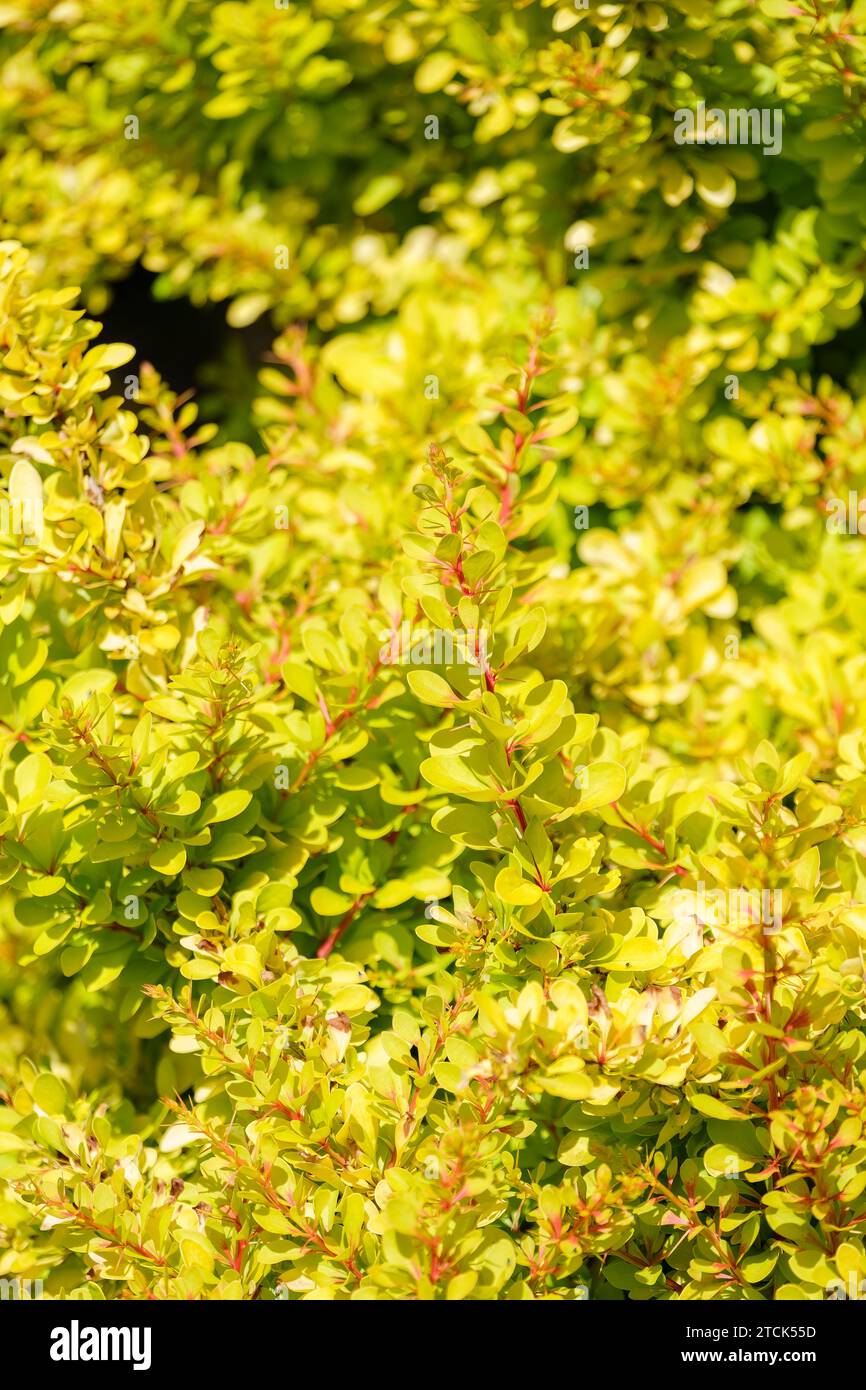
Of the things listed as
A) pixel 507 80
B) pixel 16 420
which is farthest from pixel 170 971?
pixel 507 80

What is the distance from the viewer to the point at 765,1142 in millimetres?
1187

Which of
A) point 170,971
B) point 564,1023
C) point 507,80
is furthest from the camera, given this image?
point 507,80

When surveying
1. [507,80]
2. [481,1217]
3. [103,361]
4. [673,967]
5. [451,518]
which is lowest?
[481,1217]

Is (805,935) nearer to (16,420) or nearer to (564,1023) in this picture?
(564,1023)

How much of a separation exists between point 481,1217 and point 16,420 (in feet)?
3.92

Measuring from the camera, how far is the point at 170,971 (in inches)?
55.9

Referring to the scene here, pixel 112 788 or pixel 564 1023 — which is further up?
pixel 112 788

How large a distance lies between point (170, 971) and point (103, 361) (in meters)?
0.79

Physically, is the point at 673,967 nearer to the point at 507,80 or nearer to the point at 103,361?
the point at 103,361

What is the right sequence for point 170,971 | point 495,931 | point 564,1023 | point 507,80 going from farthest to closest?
point 507,80
point 170,971
point 495,931
point 564,1023

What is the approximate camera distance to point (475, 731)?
1.21 metres

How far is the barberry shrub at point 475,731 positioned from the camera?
46.4 inches

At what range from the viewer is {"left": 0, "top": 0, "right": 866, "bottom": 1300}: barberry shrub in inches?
46.4
